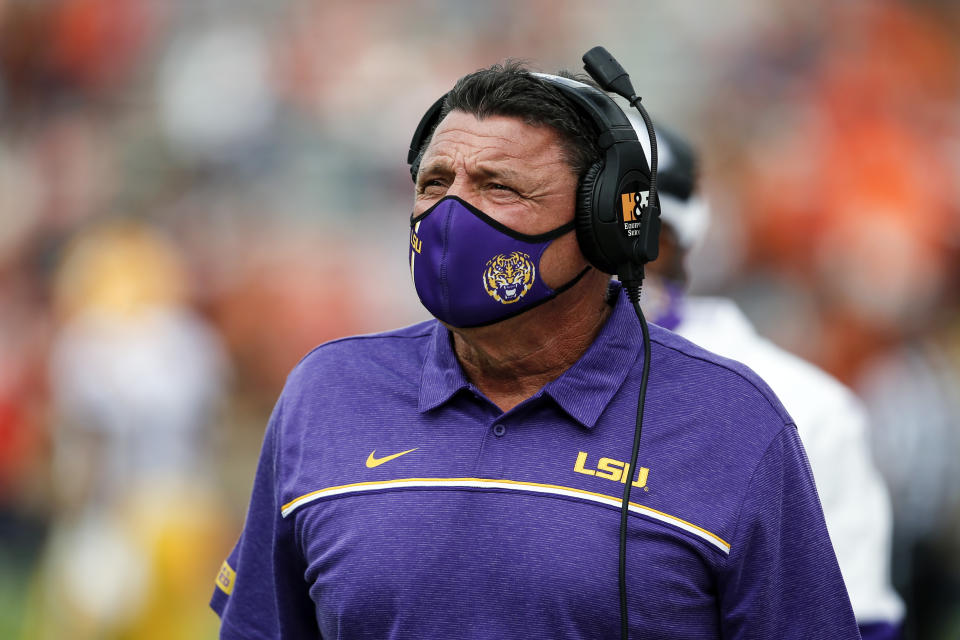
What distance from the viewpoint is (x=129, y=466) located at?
6531mm

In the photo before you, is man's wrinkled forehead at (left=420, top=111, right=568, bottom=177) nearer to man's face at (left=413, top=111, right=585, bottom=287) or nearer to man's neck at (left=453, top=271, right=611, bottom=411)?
man's face at (left=413, top=111, right=585, bottom=287)

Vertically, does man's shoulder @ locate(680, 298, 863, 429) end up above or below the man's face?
below

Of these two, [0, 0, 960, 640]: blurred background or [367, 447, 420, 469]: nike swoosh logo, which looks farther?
[0, 0, 960, 640]: blurred background

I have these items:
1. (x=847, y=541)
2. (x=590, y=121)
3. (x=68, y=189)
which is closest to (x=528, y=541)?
(x=590, y=121)

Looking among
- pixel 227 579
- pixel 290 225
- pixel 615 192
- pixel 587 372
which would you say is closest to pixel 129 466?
pixel 290 225

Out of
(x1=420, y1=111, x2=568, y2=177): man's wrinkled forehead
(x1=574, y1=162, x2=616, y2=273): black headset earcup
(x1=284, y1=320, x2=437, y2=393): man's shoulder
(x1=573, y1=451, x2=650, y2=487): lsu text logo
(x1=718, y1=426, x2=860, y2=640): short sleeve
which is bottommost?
(x1=718, y1=426, x2=860, y2=640): short sleeve

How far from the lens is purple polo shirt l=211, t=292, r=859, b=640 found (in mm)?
1809

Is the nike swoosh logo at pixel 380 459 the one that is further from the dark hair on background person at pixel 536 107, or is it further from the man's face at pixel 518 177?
the dark hair on background person at pixel 536 107

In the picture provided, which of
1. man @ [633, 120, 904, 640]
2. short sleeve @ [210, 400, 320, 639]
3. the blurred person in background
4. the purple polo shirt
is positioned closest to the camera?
the purple polo shirt

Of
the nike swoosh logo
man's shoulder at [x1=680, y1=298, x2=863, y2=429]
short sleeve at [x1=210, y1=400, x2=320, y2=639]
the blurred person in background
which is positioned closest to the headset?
the nike swoosh logo

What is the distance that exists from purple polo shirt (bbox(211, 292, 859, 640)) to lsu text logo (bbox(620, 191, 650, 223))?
17 centimetres

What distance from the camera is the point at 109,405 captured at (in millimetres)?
6535

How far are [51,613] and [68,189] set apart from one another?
4.58 m

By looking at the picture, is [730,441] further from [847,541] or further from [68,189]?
[68,189]
